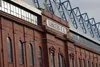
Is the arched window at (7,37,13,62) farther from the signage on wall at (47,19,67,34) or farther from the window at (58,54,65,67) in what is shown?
the window at (58,54,65,67)

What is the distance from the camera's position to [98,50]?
107 meters

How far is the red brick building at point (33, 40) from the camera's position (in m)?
50.6

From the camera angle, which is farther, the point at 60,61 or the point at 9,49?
the point at 60,61

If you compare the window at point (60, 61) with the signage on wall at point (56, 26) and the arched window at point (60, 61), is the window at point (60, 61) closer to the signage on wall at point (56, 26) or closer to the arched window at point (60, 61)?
the arched window at point (60, 61)

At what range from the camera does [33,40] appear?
57938mm

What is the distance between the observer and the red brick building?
50.6 m

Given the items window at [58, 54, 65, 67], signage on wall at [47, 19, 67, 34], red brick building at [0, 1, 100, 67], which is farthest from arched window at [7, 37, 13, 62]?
window at [58, 54, 65, 67]

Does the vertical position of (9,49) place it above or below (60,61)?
above

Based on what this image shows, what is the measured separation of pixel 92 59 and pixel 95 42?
284 inches

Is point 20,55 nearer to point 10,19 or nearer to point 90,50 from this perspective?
point 10,19

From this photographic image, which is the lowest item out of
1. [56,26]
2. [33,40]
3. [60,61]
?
[60,61]

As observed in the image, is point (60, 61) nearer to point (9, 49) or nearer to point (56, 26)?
point (56, 26)

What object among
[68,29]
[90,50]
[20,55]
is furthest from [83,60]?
[20,55]

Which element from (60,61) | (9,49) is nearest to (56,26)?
Result: (60,61)
